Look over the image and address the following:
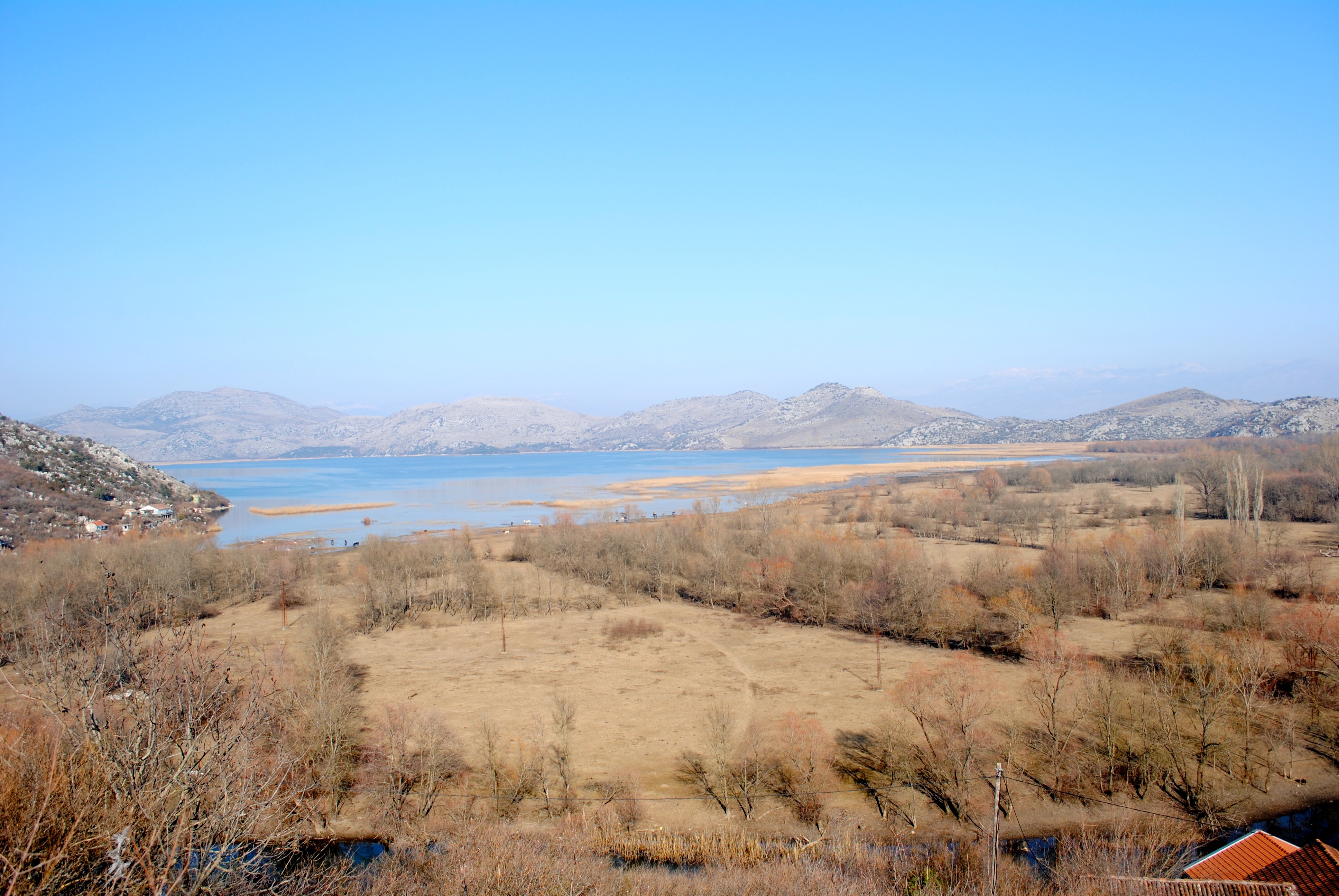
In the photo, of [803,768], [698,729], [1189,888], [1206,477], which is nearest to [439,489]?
[698,729]

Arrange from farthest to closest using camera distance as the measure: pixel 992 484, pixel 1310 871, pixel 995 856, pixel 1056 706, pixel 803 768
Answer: pixel 992 484
pixel 1056 706
pixel 803 768
pixel 995 856
pixel 1310 871

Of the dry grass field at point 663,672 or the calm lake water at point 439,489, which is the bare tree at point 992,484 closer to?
the calm lake water at point 439,489

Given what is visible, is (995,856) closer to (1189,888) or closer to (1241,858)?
(1189,888)

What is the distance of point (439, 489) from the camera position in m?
111

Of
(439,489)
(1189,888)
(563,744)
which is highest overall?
→ (439,489)

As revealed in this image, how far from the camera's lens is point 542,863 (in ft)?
40.7

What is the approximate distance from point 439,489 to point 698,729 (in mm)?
94502

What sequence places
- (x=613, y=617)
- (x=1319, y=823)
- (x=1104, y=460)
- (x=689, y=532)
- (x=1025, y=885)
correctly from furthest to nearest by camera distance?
(x=1104, y=460) → (x=689, y=532) → (x=613, y=617) → (x=1319, y=823) → (x=1025, y=885)

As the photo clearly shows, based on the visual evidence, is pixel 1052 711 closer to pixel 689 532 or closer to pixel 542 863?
pixel 542 863

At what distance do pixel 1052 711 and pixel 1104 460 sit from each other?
99.2 metres

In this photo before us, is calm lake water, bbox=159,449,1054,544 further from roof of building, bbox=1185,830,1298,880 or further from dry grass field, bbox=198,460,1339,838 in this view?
roof of building, bbox=1185,830,1298,880

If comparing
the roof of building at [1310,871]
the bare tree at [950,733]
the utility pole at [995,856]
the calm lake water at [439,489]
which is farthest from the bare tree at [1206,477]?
the utility pole at [995,856]

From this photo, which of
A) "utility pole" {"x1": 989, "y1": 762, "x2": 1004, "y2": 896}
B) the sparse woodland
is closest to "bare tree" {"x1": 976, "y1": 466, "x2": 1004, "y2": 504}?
the sparse woodland

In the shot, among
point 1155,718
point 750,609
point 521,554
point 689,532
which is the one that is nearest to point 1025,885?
point 1155,718
